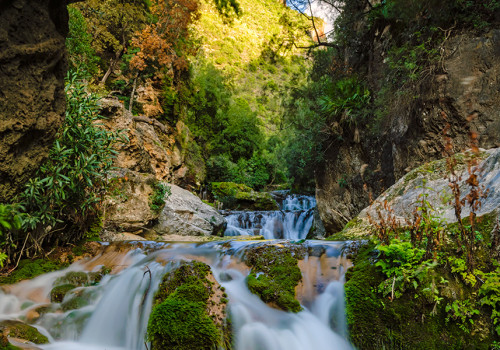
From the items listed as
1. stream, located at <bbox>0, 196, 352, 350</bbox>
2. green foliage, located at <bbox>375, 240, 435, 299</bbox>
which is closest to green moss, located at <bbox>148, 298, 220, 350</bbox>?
stream, located at <bbox>0, 196, 352, 350</bbox>

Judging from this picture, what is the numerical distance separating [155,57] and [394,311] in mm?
13847

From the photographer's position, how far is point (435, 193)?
4.22 meters

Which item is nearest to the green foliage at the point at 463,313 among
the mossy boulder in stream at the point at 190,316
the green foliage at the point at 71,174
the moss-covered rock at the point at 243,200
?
the mossy boulder in stream at the point at 190,316

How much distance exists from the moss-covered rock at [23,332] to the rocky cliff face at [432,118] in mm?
→ 4626

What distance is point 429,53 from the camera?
20.1 ft

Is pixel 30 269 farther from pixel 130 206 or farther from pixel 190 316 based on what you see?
pixel 130 206

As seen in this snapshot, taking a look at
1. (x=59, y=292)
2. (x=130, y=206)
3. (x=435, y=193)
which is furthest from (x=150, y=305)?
(x=130, y=206)

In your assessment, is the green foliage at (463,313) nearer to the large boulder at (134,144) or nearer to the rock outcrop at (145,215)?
the rock outcrop at (145,215)

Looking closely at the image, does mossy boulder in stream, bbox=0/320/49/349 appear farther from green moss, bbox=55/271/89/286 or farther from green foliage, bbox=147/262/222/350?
green foliage, bbox=147/262/222/350

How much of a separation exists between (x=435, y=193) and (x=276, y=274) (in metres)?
2.84

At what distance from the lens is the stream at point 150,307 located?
9.53 feet

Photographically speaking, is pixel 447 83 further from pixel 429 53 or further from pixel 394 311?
pixel 394 311

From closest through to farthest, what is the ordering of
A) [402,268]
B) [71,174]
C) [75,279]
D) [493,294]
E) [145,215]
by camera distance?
[493,294] → [402,268] → [75,279] → [71,174] → [145,215]

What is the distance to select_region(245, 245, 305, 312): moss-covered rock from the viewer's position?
3182 mm
